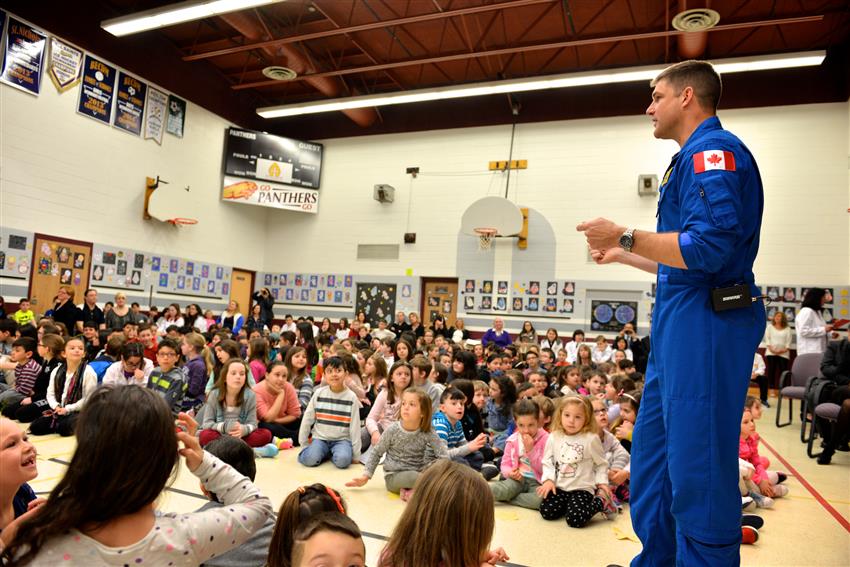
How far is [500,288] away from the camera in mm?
12477

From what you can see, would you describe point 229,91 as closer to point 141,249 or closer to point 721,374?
point 141,249

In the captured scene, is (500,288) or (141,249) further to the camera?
(500,288)

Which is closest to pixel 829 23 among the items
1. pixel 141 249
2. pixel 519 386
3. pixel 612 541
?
pixel 519 386

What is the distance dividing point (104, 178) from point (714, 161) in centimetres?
1168

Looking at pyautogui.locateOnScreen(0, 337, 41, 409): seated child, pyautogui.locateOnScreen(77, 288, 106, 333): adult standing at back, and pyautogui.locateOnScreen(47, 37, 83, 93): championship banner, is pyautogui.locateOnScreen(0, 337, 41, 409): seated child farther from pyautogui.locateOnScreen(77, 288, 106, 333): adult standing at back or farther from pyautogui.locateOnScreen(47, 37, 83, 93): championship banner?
pyautogui.locateOnScreen(47, 37, 83, 93): championship banner

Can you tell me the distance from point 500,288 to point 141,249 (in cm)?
758

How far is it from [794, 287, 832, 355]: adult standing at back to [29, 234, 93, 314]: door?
1155 centimetres

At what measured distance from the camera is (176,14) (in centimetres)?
889

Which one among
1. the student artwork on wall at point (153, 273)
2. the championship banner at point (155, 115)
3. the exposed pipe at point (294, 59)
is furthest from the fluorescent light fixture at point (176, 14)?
the student artwork on wall at point (153, 273)

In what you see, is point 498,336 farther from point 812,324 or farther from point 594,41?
point 594,41

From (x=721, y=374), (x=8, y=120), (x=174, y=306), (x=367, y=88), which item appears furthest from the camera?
(x=367, y=88)

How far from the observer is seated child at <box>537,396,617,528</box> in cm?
342

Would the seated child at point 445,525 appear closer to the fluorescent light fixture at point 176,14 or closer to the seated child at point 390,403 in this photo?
the seated child at point 390,403

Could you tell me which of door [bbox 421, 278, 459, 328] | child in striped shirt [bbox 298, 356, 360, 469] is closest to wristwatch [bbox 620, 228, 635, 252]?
child in striped shirt [bbox 298, 356, 360, 469]
